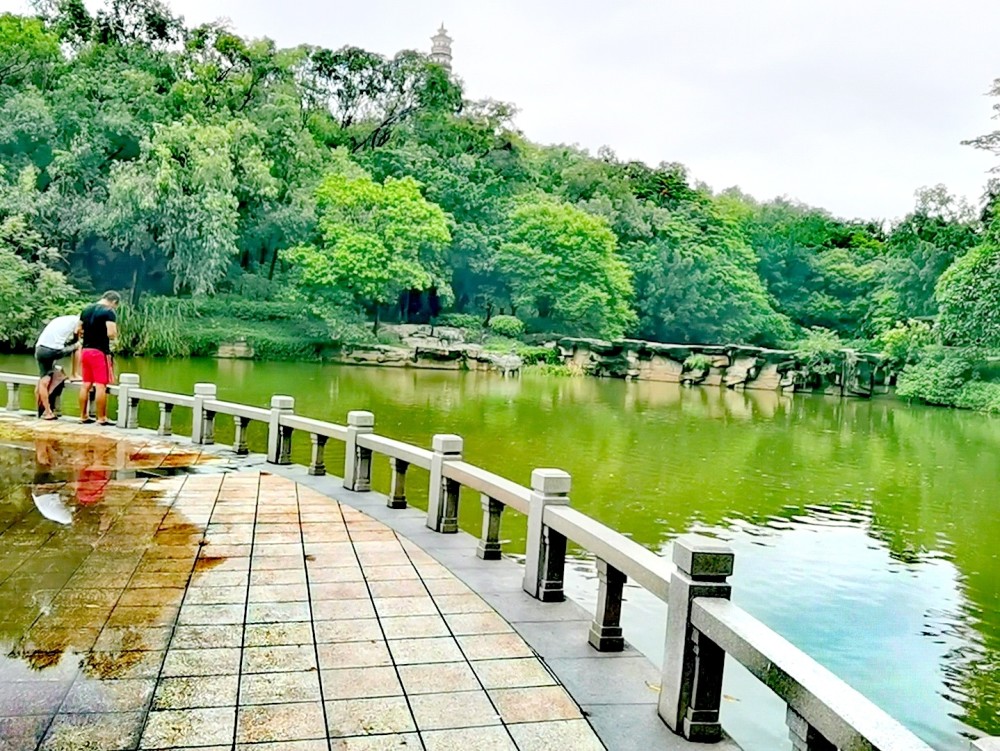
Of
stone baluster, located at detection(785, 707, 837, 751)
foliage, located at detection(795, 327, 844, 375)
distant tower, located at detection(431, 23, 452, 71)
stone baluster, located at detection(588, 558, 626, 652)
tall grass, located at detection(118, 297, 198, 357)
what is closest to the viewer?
stone baluster, located at detection(785, 707, 837, 751)

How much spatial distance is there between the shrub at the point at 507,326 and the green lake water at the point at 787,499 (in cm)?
893

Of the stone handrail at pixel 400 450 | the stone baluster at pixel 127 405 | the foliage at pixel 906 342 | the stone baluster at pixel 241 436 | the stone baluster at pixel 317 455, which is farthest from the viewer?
the foliage at pixel 906 342

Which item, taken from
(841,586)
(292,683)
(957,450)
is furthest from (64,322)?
(957,450)

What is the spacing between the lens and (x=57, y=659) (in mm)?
3211

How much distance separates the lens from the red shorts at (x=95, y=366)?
918 cm

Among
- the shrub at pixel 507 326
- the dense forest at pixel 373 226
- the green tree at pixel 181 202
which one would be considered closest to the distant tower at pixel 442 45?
the dense forest at pixel 373 226

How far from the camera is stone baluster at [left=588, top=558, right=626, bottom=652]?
3.60 meters

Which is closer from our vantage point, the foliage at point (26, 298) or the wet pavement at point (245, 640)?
the wet pavement at point (245, 640)

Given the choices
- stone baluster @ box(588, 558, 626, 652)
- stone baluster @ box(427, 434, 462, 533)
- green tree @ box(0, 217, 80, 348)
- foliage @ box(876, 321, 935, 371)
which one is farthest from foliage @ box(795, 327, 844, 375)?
stone baluster @ box(588, 558, 626, 652)

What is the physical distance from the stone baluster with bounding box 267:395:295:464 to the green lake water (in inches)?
83.6

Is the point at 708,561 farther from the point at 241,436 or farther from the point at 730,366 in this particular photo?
the point at 730,366

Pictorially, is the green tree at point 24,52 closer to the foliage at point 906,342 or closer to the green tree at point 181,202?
the green tree at point 181,202

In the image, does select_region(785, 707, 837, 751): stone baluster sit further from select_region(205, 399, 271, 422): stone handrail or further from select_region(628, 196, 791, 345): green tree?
select_region(628, 196, 791, 345): green tree

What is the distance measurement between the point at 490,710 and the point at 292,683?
77 centimetres
